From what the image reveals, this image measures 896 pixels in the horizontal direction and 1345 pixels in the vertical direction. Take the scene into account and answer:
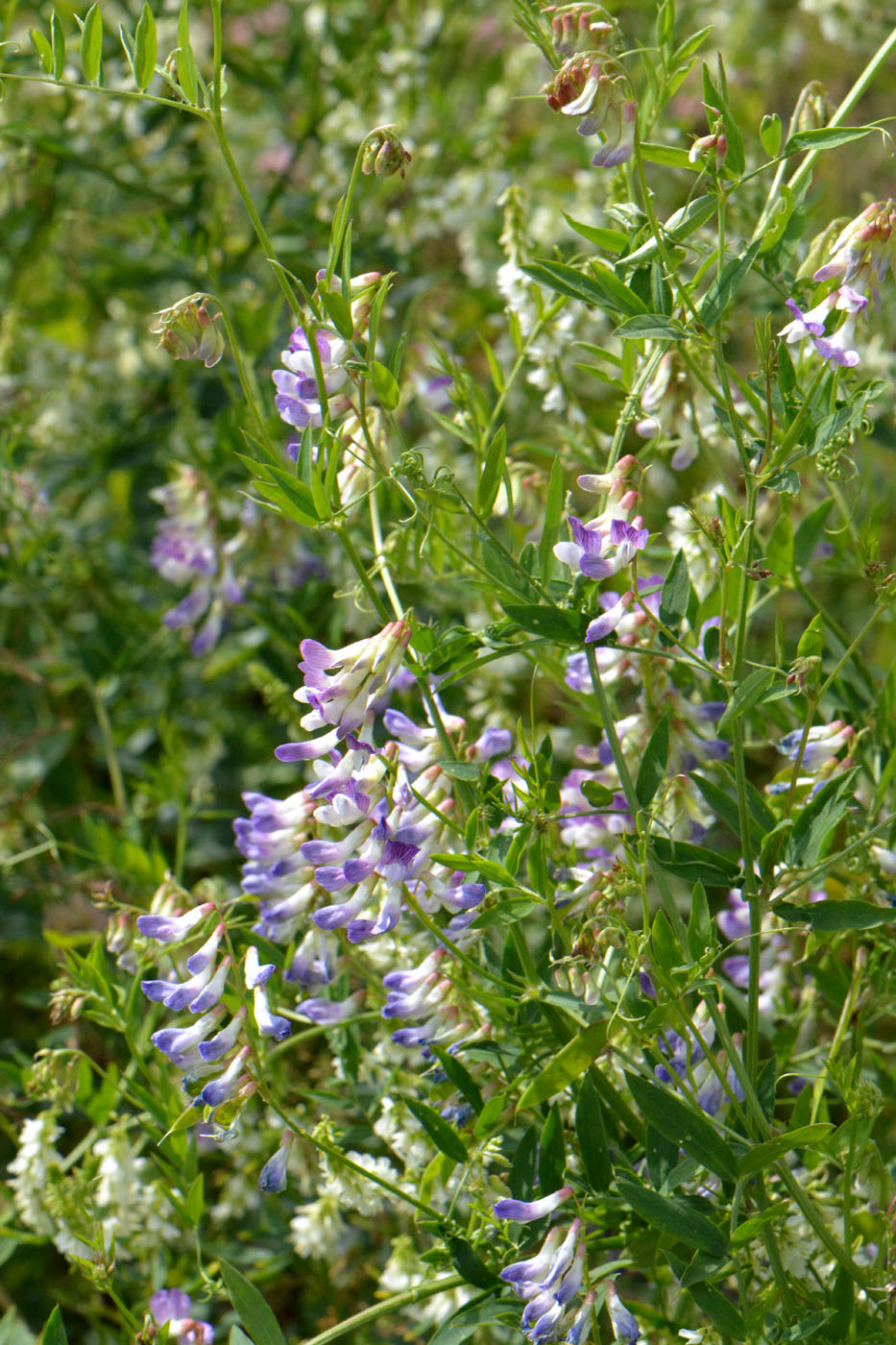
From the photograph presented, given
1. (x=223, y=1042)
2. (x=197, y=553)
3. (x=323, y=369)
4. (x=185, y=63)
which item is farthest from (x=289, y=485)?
(x=197, y=553)

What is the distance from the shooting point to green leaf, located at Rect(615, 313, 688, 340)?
41.4 inches

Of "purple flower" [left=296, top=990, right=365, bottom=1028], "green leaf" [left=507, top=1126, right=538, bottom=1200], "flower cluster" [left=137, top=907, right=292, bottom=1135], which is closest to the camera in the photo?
"flower cluster" [left=137, top=907, right=292, bottom=1135]

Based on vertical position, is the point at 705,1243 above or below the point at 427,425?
below

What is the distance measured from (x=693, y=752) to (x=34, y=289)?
2.57 m

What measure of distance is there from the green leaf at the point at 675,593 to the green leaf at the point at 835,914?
26 centimetres

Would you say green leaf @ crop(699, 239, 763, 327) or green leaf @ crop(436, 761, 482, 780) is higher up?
green leaf @ crop(699, 239, 763, 327)

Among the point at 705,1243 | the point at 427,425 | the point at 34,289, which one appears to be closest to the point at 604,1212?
the point at 705,1243

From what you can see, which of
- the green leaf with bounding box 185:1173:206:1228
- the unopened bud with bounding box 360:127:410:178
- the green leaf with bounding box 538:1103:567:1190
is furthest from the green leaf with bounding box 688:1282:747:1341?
the unopened bud with bounding box 360:127:410:178

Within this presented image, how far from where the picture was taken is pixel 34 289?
332 centimetres

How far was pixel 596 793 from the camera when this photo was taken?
118 centimetres

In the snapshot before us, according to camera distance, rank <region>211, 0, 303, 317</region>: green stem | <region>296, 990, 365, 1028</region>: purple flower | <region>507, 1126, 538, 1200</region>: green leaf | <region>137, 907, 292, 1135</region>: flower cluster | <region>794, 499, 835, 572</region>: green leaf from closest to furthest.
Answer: <region>211, 0, 303, 317</region>: green stem → <region>137, 907, 292, 1135</region>: flower cluster → <region>507, 1126, 538, 1200</region>: green leaf → <region>296, 990, 365, 1028</region>: purple flower → <region>794, 499, 835, 572</region>: green leaf

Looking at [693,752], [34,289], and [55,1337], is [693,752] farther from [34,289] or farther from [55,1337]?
[34,289]

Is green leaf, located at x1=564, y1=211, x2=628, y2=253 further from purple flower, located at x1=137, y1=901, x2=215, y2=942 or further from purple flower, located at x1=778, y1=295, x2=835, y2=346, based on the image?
Answer: purple flower, located at x1=137, y1=901, x2=215, y2=942

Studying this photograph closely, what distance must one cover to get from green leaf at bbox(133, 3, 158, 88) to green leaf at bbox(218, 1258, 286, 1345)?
0.98 meters
